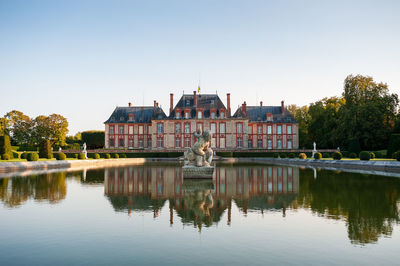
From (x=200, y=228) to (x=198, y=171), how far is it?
8173 mm

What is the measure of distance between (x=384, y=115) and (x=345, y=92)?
5.72 m

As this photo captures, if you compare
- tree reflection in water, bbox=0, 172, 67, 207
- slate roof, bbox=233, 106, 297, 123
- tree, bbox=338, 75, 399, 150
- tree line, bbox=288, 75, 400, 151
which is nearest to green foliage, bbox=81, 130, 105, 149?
slate roof, bbox=233, 106, 297, 123

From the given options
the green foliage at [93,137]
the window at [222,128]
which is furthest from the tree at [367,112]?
the green foliage at [93,137]

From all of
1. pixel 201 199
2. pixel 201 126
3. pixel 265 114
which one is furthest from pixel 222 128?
pixel 201 199

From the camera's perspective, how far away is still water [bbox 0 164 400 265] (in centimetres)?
462

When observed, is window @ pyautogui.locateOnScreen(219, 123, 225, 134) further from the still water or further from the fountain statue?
the still water

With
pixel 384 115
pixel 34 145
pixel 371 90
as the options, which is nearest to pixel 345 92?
pixel 371 90

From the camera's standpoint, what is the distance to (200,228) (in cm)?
603

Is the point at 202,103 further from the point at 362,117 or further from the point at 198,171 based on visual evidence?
the point at 198,171

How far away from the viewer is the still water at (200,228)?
182 inches

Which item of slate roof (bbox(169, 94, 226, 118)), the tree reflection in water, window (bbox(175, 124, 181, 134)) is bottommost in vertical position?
the tree reflection in water

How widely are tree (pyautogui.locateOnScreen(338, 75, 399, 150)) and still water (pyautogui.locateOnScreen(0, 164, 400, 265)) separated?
29.1 meters

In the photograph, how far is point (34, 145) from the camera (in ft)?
173

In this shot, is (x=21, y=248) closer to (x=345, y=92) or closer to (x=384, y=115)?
(x=384, y=115)
